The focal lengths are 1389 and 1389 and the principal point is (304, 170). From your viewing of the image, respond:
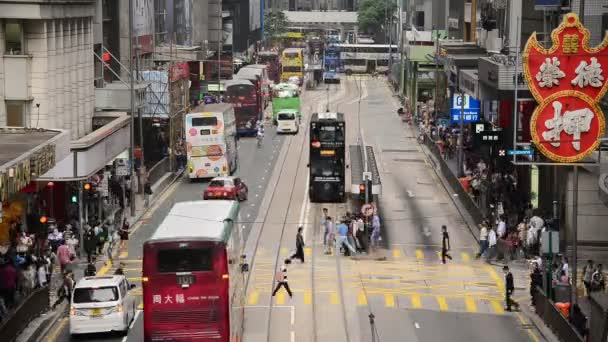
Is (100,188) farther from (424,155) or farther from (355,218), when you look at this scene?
(424,155)

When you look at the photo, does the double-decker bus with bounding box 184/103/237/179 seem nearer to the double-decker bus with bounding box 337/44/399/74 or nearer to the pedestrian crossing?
the pedestrian crossing

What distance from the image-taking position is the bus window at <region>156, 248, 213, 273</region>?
30.3 meters

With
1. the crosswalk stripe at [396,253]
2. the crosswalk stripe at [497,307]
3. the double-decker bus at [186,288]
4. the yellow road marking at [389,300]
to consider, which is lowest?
the crosswalk stripe at [396,253]

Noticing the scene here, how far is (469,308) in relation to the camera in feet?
138

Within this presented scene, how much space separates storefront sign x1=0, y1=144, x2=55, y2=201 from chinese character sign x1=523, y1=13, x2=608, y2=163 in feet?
46.2

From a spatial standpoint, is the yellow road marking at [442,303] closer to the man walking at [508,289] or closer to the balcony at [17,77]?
the man walking at [508,289]

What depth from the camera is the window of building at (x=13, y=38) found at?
53.2 meters

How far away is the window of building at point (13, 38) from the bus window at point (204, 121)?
17.3 meters

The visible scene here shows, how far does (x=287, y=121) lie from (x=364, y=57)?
8092cm

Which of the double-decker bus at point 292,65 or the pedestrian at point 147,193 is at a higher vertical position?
the double-decker bus at point 292,65

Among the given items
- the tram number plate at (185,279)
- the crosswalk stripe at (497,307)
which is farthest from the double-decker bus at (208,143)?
the tram number plate at (185,279)

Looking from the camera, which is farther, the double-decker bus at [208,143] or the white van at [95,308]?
the double-decker bus at [208,143]

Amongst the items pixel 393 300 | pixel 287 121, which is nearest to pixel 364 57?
pixel 287 121

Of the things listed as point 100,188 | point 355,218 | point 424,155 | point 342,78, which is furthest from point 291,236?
point 342,78
